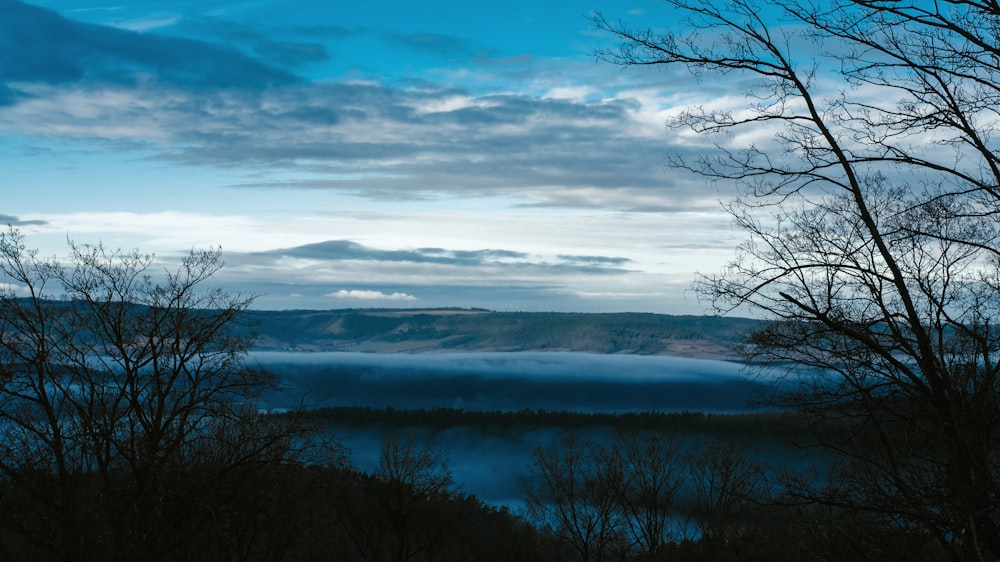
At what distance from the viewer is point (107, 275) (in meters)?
25.6

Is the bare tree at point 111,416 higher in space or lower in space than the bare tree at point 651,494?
higher

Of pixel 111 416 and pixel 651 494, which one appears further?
pixel 651 494

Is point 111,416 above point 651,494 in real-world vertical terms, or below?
above

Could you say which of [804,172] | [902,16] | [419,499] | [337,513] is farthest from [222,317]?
[337,513]

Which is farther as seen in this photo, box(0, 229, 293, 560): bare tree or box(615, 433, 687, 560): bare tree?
box(615, 433, 687, 560): bare tree

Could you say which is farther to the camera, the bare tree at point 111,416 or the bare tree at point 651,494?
the bare tree at point 651,494

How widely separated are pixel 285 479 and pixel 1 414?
328 inches

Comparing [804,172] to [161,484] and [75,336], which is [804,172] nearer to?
[161,484]

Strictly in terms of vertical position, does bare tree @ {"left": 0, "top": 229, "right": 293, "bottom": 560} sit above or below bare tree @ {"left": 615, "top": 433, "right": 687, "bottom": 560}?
above

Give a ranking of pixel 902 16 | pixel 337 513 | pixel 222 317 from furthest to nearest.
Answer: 1. pixel 337 513
2. pixel 222 317
3. pixel 902 16

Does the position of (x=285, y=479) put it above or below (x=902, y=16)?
below

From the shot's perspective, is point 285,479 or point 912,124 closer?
point 912,124

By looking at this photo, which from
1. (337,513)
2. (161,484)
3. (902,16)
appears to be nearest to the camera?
(902,16)

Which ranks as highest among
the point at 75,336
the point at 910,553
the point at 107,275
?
the point at 107,275
